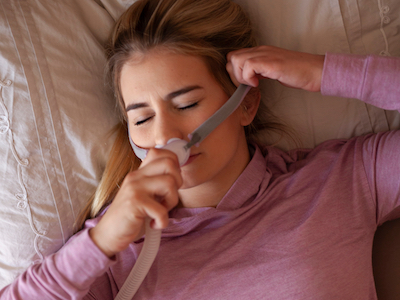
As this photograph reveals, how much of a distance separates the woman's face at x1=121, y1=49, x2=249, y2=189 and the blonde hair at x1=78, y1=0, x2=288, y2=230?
1.4 inches

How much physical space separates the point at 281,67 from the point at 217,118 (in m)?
0.24

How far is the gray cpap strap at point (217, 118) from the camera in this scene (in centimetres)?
102

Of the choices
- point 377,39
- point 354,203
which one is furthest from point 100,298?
point 377,39

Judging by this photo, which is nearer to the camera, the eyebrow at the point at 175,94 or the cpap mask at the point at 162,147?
the cpap mask at the point at 162,147

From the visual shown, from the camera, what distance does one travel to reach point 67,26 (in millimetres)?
1285

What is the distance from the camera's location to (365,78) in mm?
1042

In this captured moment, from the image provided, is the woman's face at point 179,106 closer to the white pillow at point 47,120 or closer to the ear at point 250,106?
the ear at point 250,106

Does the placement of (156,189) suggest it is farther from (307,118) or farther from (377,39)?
(377,39)

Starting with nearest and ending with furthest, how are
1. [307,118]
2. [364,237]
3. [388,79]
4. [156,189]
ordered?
1. [156,189]
2. [388,79]
3. [364,237]
4. [307,118]

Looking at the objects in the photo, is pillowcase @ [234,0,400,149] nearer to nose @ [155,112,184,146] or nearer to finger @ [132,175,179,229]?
nose @ [155,112,184,146]

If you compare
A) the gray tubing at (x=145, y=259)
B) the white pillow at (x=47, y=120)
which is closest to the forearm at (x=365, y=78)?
the gray tubing at (x=145, y=259)

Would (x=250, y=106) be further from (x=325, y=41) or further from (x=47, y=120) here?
(x=47, y=120)

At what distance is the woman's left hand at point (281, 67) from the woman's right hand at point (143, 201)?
0.36m

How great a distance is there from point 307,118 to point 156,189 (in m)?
0.71
